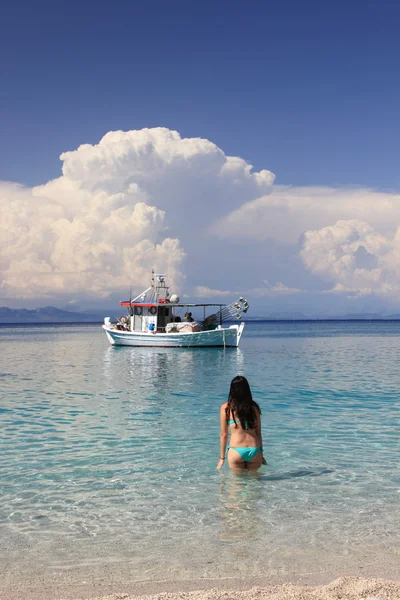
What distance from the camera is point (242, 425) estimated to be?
29.4 feet

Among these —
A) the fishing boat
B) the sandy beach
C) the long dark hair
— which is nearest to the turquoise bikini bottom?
the long dark hair

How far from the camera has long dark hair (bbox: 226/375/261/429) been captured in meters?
8.77

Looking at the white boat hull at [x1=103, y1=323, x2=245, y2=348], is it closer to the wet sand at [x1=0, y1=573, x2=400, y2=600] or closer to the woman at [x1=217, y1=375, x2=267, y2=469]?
the woman at [x1=217, y1=375, x2=267, y2=469]

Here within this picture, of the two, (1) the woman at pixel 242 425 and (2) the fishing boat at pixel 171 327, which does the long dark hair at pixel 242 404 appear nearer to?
(1) the woman at pixel 242 425

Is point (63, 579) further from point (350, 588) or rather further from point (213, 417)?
point (213, 417)

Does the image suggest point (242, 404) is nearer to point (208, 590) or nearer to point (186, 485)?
point (186, 485)

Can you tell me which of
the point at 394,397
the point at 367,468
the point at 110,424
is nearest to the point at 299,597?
the point at 367,468

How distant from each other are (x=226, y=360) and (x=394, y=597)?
3719 centimetres

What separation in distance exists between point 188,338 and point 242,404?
4432 cm

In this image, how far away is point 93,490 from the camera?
29.9 ft

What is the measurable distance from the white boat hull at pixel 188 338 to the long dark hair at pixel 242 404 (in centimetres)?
→ 4344

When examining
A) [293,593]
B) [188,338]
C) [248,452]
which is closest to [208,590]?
[293,593]

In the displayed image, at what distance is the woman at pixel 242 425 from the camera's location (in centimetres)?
880

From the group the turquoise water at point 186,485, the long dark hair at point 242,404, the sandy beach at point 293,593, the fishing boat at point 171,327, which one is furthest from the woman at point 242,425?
the fishing boat at point 171,327
